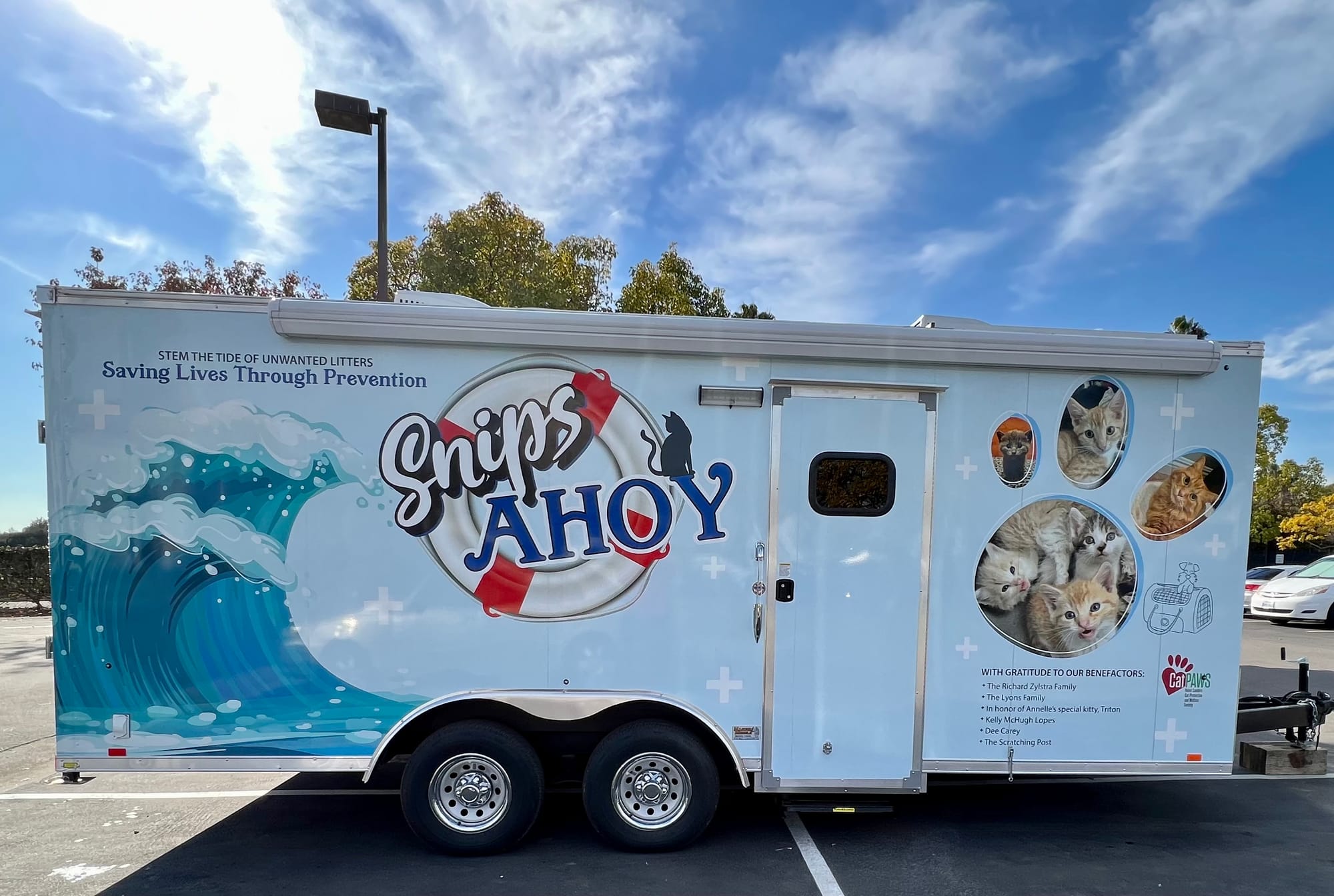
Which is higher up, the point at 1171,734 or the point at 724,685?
the point at 724,685

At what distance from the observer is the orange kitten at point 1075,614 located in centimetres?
391

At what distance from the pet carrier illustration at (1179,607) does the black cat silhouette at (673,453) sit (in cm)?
293

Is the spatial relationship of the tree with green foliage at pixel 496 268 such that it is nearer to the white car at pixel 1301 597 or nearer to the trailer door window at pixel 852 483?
the trailer door window at pixel 852 483

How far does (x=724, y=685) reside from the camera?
12.4 feet

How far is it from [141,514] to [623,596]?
8.92 feet

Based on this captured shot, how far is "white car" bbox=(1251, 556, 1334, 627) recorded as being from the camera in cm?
1345

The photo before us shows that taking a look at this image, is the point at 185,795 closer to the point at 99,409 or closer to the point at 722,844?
the point at 99,409

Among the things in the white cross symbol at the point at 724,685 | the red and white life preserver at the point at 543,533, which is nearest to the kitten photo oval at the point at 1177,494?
the white cross symbol at the point at 724,685

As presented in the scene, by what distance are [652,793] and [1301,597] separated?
54.2 feet

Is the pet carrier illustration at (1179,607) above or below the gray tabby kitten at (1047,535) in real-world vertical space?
below

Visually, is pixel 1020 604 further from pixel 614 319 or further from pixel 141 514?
pixel 141 514

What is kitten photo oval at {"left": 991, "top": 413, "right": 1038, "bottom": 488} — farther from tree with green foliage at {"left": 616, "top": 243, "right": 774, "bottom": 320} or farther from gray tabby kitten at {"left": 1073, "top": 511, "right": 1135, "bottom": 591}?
tree with green foliage at {"left": 616, "top": 243, "right": 774, "bottom": 320}

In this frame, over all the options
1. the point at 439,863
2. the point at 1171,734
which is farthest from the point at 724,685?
the point at 1171,734

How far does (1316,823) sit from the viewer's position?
4.53 m
